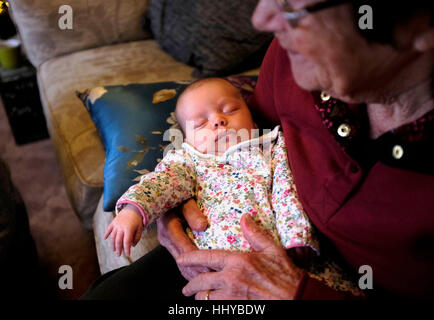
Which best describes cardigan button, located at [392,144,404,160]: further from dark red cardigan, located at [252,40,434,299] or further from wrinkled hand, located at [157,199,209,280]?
wrinkled hand, located at [157,199,209,280]

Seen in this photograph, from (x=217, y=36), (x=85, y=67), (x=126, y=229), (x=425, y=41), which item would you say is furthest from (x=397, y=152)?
(x=85, y=67)

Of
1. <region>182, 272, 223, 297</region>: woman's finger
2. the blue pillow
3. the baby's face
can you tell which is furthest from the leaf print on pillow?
<region>182, 272, 223, 297</region>: woman's finger

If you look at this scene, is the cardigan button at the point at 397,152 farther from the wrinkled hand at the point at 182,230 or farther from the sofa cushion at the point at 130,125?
the sofa cushion at the point at 130,125

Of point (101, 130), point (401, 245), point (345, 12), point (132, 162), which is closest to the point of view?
point (345, 12)

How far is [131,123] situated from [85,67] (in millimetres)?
724

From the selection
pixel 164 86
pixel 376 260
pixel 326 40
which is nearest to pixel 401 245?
pixel 376 260

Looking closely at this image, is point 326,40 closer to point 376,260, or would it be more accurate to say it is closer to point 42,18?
point 376,260

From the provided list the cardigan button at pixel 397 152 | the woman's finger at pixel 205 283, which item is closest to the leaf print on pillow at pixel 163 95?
the woman's finger at pixel 205 283

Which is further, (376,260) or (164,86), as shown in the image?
(164,86)

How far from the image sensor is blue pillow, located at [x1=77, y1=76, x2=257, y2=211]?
1.14 metres

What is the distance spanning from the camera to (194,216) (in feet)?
3.18

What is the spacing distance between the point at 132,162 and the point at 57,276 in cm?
77

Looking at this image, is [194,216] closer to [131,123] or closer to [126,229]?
[126,229]

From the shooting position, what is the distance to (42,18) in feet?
5.57
